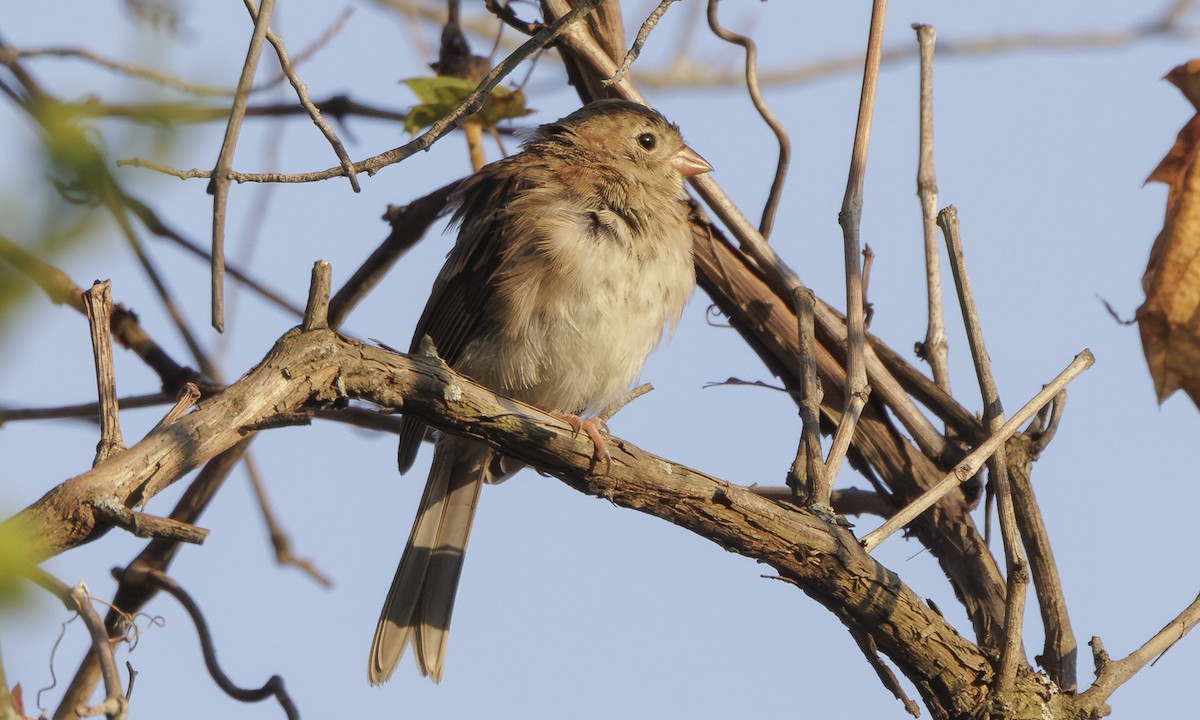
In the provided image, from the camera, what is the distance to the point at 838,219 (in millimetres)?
3248

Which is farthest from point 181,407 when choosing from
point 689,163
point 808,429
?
point 689,163

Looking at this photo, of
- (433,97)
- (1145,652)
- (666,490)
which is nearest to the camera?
(1145,652)

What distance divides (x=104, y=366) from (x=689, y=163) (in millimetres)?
2498

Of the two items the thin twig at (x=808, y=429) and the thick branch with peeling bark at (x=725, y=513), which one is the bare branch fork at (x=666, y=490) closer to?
the thick branch with peeling bark at (x=725, y=513)

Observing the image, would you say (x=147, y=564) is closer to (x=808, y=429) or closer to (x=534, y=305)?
(x=534, y=305)

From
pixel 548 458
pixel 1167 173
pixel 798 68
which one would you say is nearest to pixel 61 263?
pixel 548 458

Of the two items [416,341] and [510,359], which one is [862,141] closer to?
[510,359]

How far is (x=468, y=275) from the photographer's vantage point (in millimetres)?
4102

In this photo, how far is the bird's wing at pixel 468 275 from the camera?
13.2 feet

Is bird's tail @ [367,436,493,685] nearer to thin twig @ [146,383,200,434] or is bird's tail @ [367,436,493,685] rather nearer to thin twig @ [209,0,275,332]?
thin twig @ [146,383,200,434]

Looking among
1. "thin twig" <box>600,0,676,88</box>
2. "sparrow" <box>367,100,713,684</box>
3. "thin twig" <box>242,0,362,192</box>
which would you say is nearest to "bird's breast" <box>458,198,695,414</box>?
"sparrow" <box>367,100,713,684</box>

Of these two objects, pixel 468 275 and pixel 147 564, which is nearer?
pixel 147 564

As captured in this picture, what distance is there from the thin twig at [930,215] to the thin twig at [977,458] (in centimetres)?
44

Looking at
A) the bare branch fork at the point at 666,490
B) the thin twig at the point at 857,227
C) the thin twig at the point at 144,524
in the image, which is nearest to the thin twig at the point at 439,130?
the bare branch fork at the point at 666,490
